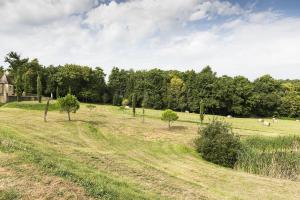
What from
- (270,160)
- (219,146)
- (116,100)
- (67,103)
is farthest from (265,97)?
(67,103)

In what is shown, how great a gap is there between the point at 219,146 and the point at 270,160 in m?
4.76

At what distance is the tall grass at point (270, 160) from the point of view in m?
26.1

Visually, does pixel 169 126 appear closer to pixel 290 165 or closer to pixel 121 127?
pixel 121 127

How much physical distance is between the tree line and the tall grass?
142 ft

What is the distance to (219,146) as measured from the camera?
29.8 meters

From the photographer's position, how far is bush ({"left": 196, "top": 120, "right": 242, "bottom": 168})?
97.3ft

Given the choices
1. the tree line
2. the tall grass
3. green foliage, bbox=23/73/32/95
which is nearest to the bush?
the tall grass

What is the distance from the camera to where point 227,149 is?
2977 cm

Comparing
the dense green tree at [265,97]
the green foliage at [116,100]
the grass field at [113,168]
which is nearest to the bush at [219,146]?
the grass field at [113,168]

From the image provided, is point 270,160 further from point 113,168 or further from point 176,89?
point 176,89

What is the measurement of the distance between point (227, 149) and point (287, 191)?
36.1ft

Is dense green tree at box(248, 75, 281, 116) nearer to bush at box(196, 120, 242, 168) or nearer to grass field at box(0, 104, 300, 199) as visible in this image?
grass field at box(0, 104, 300, 199)

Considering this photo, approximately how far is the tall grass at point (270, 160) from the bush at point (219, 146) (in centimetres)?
79

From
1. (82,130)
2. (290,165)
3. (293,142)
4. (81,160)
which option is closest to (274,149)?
(293,142)
